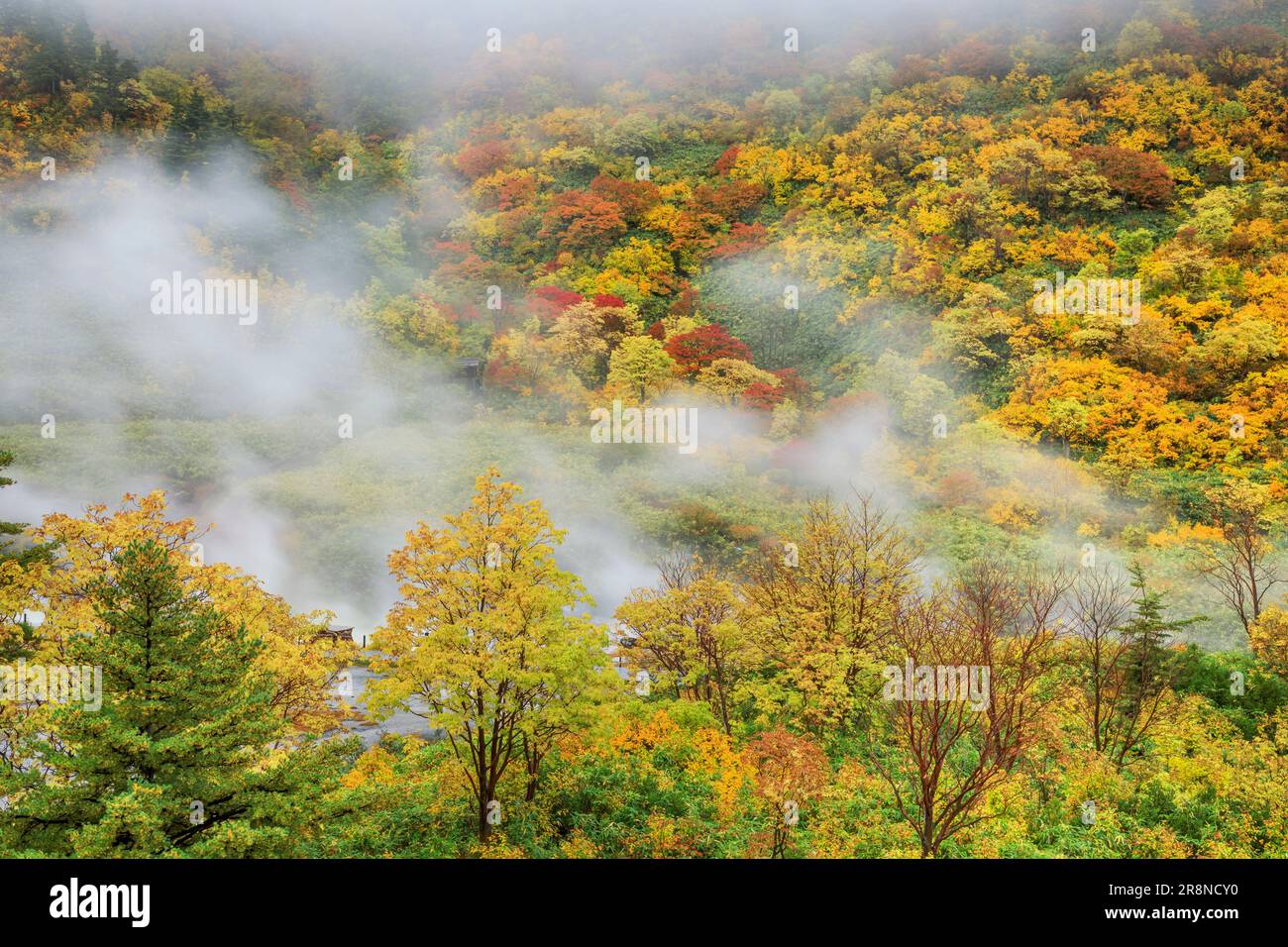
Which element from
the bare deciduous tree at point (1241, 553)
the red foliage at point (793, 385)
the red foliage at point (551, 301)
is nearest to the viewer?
the bare deciduous tree at point (1241, 553)

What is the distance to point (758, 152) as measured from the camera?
228ft

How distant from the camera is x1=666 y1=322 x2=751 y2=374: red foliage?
1922 inches

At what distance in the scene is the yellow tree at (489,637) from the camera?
16844 mm

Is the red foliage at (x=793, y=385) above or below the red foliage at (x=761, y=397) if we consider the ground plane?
above

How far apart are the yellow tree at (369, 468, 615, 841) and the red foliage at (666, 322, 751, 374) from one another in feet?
103

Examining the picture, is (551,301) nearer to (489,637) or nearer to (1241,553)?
(489,637)

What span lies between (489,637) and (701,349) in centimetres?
3497

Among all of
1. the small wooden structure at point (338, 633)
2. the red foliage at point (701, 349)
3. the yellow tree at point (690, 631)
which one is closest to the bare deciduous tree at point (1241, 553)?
the yellow tree at point (690, 631)

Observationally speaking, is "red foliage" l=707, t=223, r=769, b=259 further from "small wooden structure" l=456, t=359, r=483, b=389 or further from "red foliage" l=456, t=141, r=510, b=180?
"red foliage" l=456, t=141, r=510, b=180

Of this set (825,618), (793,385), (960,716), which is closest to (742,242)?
(793,385)

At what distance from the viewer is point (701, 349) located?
49.5 meters

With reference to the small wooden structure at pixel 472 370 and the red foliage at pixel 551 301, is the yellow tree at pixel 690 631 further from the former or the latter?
the red foliage at pixel 551 301

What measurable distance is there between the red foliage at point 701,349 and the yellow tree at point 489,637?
3139cm
